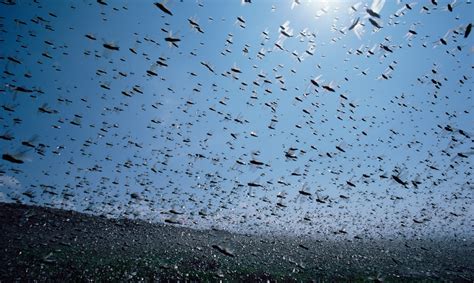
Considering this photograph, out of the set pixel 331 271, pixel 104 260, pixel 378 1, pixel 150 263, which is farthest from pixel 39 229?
pixel 378 1

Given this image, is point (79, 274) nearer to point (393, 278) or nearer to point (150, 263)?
point (150, 263)

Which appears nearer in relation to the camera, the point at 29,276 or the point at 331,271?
the point at 29,276

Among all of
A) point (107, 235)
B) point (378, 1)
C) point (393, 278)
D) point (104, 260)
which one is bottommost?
point (107, 235)

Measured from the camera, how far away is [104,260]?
27.8 m

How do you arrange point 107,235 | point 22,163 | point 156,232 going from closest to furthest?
point 22,163 < point 107,235 < point 156,232

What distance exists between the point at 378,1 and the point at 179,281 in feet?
73.6

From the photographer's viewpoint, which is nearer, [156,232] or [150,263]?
[150,263]

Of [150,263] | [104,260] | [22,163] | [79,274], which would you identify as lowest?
[104,260]

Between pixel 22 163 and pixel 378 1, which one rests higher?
pixel 378 1

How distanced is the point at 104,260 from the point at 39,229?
92.4 ft

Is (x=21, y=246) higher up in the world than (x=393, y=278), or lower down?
lower down

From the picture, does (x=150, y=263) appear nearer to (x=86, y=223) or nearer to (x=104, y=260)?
(x=104, y=260)

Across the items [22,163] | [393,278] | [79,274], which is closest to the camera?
[22,163]

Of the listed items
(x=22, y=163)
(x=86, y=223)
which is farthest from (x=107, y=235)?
(x=22, y=163)
